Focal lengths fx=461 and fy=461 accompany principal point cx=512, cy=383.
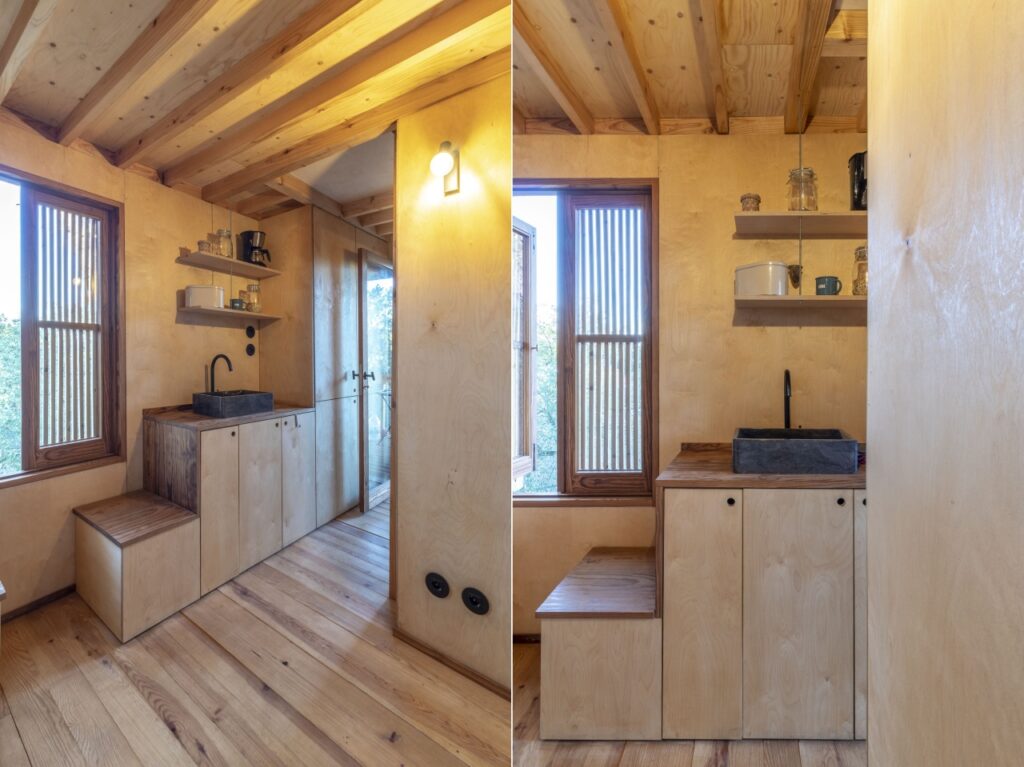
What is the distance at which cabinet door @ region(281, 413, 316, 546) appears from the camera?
1.07 meters

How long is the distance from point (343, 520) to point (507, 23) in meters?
1.09

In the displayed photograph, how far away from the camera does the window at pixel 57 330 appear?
2.89ft

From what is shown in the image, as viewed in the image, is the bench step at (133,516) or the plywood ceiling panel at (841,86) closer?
the bench step at (133,516)

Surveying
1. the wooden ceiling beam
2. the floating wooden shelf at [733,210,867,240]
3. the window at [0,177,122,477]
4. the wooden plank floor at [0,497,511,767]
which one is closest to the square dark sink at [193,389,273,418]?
the window at [0,177,122,477]

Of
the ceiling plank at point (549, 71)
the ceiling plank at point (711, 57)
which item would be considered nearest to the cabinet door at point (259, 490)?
the ceiling plank at point (549, 71)

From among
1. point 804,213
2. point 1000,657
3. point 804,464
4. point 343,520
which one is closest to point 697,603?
point 804,464

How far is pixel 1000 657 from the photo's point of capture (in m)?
0.31

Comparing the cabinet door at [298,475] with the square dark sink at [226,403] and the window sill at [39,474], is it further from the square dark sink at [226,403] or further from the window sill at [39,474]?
the window sill at [39,474]

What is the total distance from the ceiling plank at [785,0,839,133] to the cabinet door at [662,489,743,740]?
1.22m

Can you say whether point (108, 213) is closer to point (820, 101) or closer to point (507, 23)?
point (507, 23)

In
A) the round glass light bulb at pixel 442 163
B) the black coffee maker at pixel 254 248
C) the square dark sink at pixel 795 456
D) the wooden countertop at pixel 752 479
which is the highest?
the round glass light bulb at pixel 442 163

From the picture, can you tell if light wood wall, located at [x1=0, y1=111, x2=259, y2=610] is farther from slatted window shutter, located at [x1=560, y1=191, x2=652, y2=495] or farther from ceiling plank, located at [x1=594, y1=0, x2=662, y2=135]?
slatted window shutter, located at [x1=560, y1=191, x2=652, y2=495]

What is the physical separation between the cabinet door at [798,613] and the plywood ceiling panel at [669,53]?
1285 mm

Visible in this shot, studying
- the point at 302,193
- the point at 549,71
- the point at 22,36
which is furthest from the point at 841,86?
the point at 22,36
